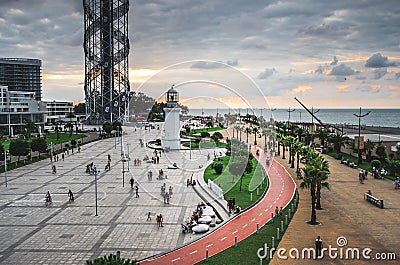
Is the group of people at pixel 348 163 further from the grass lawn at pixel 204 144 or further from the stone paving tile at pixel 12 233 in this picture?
the stone paving tile at pixel 12 233

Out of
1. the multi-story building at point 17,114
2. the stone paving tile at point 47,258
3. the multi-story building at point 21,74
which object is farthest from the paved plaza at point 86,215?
the multi-story building at point 21,74

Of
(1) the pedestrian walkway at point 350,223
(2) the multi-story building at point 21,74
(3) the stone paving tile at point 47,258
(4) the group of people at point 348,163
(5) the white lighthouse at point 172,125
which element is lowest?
(3) the stone paving tile at point 47,258

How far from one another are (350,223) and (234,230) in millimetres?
7701

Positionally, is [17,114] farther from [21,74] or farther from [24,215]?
[21,74]

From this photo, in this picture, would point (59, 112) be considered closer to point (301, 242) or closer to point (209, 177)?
point (209, 177)

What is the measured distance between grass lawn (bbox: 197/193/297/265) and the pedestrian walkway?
91 cm

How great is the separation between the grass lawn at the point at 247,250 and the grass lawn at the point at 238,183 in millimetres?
5668

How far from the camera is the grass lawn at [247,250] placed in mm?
19297

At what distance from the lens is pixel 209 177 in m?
39.0

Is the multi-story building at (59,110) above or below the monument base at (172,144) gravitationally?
above

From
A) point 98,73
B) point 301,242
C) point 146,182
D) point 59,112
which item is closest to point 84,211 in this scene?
point 146,182

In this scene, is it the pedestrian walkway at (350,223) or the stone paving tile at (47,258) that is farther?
the pedestrian walkway at (350,223)

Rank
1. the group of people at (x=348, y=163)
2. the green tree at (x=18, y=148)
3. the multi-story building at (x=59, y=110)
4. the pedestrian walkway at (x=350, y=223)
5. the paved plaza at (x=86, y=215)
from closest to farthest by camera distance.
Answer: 1. the paved plaza at (x=86, y=215)
2. the pedestrian walkway at (x=350, y=223)
3. the group of people at (x=348, y=163)
4. the green tree at (x=18, y=148)
5. the multi-story building at (x=59, y=110)
